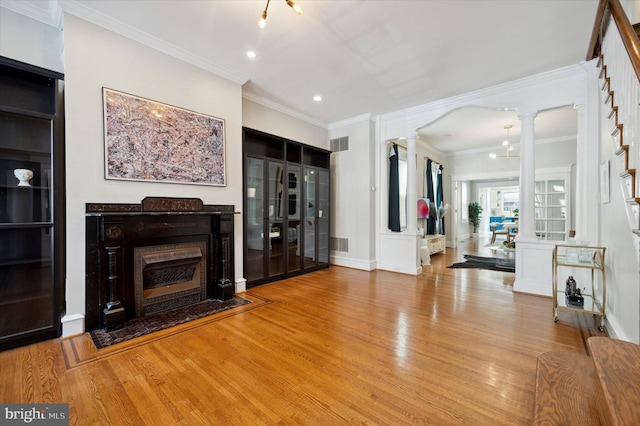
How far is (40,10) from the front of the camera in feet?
8.38

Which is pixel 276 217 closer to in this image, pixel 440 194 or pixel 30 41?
pixel 30 41

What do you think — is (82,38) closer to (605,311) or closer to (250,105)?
(250,105)

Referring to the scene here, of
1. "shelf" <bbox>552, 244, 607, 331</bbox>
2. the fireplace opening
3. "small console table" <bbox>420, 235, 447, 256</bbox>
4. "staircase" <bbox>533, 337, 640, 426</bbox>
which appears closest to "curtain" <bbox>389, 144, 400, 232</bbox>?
"small console table" <bbox>420, 235, 447, 256</bbox>

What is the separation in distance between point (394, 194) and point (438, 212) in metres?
3.15

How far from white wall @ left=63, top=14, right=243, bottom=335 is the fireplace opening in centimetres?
49

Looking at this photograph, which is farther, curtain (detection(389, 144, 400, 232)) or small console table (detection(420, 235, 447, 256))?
small console table (detection(420, 235, 447, 256))

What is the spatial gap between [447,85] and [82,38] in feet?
15.2

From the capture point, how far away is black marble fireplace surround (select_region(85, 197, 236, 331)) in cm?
260

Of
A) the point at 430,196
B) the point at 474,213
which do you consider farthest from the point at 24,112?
the point at 474,213

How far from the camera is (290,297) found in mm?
3686

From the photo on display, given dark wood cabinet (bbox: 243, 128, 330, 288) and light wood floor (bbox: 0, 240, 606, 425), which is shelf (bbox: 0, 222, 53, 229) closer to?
light wood floor (bbox: 0, 240, 606, 425)

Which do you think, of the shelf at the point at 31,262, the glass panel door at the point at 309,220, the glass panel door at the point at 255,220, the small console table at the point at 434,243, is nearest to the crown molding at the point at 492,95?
the glass panel door at the point at 309,220

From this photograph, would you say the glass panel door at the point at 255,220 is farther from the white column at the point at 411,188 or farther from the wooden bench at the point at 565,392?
the wooden bench at the point at 565,392

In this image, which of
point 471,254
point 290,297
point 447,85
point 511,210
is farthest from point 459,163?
point 290,297
